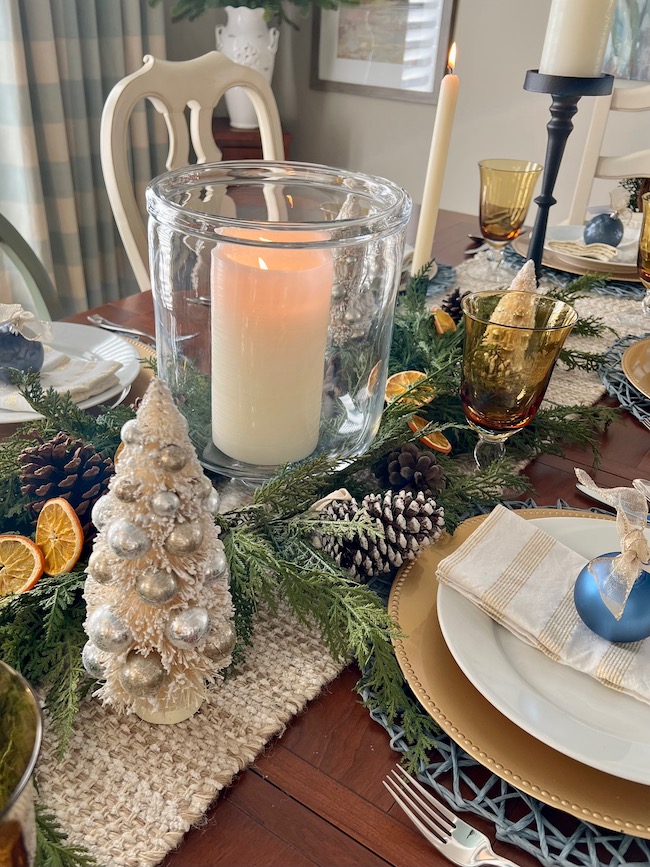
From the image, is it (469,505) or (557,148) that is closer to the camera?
(469,505)

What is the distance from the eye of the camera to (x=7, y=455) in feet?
1.84

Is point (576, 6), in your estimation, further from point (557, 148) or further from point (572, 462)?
point (572, 462)

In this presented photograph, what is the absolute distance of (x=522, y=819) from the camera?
0.36 metres

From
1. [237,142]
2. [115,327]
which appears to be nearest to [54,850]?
[115,327]

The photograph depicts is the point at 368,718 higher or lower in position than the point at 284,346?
lower

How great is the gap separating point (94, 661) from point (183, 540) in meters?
0.09

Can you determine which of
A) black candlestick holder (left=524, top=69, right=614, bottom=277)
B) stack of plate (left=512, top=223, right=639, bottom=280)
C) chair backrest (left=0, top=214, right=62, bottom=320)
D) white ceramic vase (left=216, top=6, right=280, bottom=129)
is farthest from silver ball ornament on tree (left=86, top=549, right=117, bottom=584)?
white ceramic vase (left=216, top=6, right=280, bottom=129)

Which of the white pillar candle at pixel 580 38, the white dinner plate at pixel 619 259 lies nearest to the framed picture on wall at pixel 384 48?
the white dinner plate at pixel 619 259

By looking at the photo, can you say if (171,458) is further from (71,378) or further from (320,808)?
(71,378)

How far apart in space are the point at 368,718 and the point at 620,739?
0.14 metres

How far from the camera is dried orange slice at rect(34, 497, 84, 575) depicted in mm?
470

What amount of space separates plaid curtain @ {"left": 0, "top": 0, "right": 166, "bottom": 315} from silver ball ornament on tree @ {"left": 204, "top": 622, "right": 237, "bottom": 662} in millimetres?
1678

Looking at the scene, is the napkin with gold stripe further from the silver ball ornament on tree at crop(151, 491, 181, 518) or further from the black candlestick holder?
the black candlestick holder

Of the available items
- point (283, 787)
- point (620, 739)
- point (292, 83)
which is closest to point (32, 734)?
point (283, 787)
